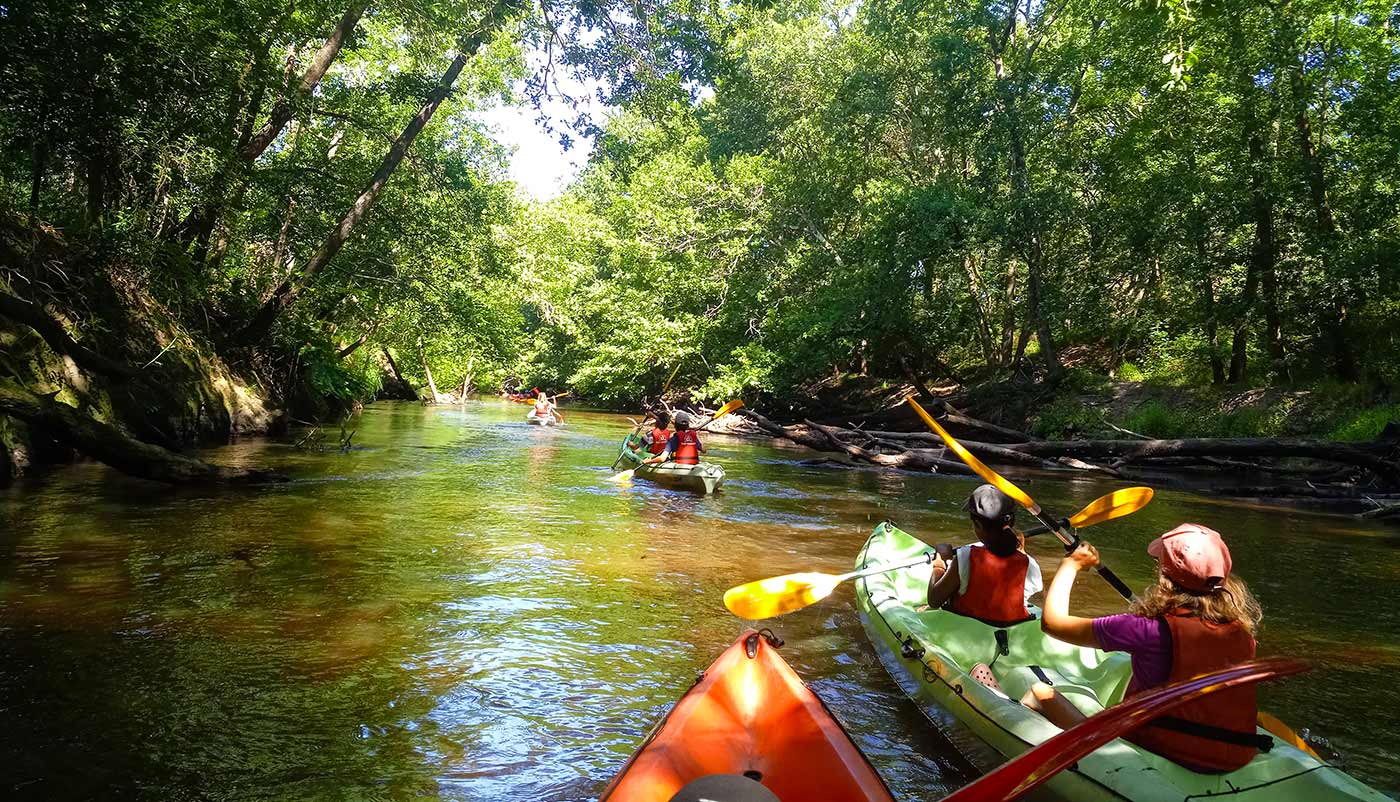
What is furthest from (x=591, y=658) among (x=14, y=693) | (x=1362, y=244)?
(x=1362, y=244)

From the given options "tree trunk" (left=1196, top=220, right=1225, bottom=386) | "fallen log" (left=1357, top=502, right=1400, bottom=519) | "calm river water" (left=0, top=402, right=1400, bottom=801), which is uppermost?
"tree trunk" (left=1196, top=220, right=1225, bottom=386)

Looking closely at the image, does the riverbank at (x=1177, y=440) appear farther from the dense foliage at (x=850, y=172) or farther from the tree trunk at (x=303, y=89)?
the tree trunk at (x=303, y=89)

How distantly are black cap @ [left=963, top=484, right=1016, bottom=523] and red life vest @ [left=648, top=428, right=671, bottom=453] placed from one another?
8.80 meters

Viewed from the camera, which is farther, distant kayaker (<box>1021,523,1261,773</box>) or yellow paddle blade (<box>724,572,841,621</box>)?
yellow paddle blade (<box>724,572,841,621</box>)

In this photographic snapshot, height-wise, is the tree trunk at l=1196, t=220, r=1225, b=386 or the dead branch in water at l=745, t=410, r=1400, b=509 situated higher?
the tree trunk at l=1196, t=220, r=1225, b=386

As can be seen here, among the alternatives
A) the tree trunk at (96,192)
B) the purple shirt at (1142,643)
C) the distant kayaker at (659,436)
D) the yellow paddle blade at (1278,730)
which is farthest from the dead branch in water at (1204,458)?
the tree trunk at (96,192)

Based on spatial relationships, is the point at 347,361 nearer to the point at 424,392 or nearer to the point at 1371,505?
the point at 424,392

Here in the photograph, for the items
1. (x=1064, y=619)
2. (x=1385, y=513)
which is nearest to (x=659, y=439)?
(x=1064, y=619)

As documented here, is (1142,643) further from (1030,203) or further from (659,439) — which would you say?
(1030,203)

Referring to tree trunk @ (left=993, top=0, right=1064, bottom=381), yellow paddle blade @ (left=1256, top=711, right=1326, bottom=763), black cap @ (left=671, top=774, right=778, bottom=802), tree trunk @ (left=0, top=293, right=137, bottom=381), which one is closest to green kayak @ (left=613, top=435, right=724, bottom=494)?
tree trunk @ (left=0, top=293, right=137, bottom=381)

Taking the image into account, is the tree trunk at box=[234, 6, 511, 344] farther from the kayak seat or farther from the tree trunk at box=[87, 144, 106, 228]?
the kayak seat

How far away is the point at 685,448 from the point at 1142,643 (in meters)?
9.31

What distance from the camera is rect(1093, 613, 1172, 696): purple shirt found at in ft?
8.41

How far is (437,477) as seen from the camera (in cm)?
1170
